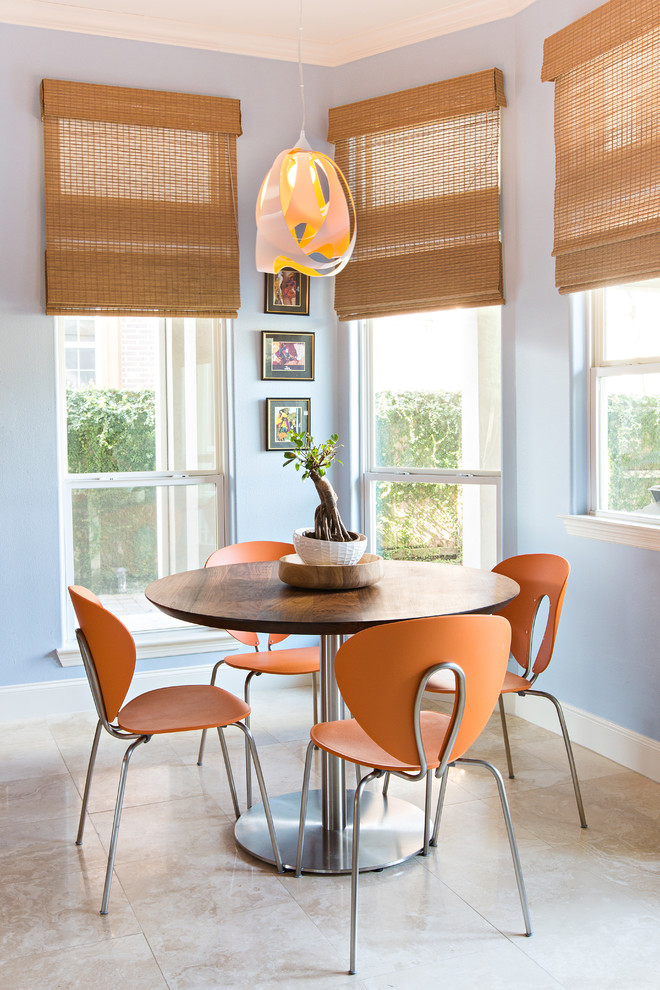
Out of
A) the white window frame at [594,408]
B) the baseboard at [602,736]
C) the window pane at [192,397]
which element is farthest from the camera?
the window pane at [192,397]

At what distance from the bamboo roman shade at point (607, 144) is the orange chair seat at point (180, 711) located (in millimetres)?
2054

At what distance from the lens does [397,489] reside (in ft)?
14.6

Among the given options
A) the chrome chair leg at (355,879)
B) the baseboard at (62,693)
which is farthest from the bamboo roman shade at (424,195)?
the chrome chair leg at (355,879)

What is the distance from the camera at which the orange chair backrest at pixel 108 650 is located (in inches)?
95.7

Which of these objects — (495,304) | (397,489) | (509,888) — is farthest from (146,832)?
(495,304)

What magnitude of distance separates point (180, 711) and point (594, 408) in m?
2.02

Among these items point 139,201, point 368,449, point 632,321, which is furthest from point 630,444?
point 139,201

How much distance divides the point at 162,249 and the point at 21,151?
0.72m

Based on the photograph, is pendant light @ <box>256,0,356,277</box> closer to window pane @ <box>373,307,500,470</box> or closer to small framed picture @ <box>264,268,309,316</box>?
window pane @ <box>373,307,500,470</box>

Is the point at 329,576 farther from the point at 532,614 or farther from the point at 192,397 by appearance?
the point at 192,397

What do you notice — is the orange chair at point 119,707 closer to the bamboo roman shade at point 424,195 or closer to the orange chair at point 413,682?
the orange chair at point 413,682

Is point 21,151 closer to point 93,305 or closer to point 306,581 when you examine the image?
point 93,305

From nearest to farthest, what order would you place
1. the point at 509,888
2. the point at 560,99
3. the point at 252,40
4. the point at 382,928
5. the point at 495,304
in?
the point at 382,928 < the point at 509,888 < the point at 560,99 < the point at 495,304 < the point at 252,40

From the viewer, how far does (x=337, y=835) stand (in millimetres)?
2758
